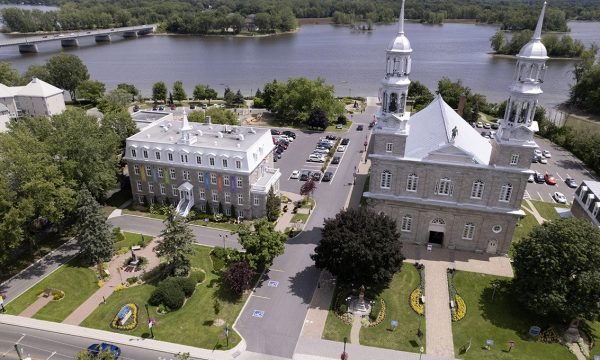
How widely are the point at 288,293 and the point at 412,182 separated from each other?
759 inches

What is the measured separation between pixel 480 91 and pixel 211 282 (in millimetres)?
116641

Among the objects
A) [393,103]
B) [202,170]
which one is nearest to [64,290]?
[202,170]

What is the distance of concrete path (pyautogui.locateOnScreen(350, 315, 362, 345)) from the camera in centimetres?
3806

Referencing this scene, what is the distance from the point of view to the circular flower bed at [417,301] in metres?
41.3

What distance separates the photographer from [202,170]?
56.1 m

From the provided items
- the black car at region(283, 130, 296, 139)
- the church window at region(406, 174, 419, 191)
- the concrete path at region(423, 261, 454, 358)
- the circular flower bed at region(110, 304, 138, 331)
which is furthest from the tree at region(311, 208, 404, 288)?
the black car at region(283, 130, 296, 139)

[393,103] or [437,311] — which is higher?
[393,103]

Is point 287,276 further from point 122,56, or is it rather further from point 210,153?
point 122,56

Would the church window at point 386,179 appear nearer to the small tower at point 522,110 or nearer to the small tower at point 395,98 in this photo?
the small tower at point 395,98

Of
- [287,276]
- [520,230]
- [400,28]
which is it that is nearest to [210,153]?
[287,276]

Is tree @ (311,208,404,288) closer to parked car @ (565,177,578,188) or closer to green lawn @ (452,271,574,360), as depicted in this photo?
green lawn @ (452,271,574,360)

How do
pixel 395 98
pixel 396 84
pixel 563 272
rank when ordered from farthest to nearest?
pixel 395 98, pixel 396 84, pixel 563 272

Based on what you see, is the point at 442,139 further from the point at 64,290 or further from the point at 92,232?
the point at 64,290

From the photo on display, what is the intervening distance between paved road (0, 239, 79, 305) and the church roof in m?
42.6
